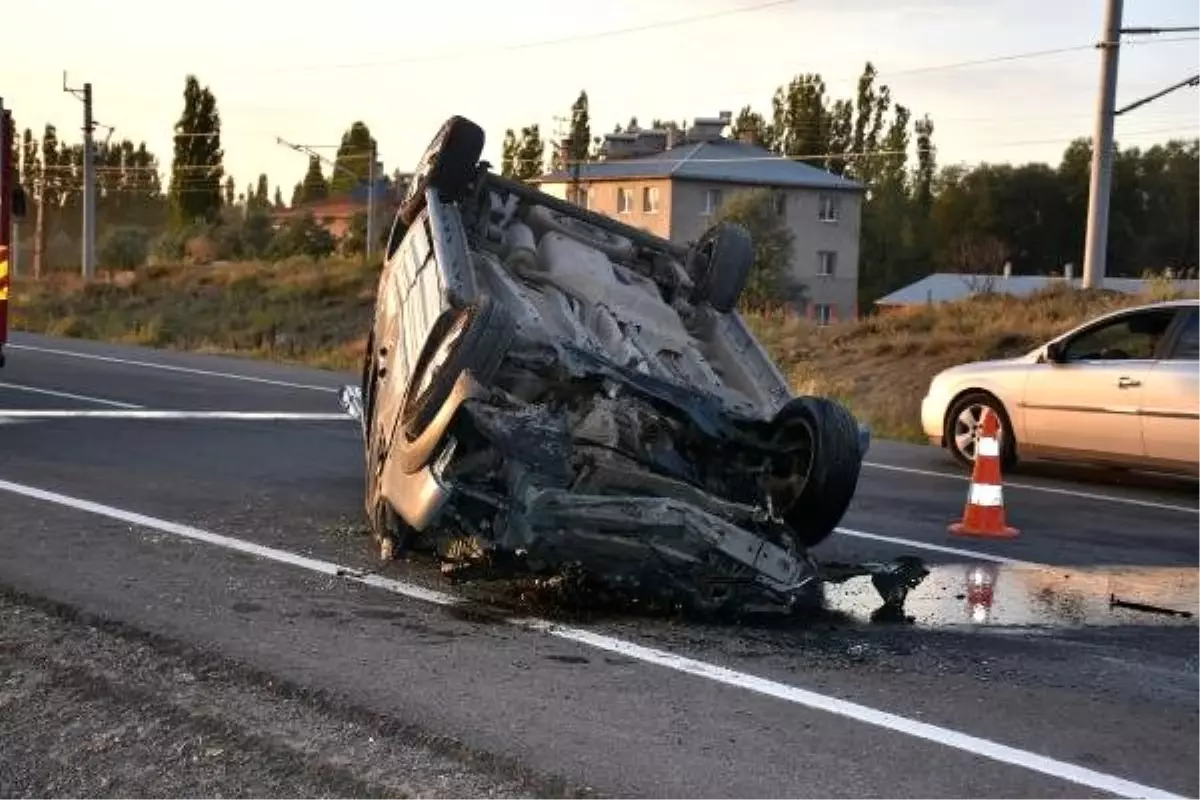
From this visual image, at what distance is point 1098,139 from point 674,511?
18.1 meters

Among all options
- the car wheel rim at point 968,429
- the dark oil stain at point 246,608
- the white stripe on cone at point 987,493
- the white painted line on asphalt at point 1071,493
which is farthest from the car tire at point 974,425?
the dark oil stain at point 246,608

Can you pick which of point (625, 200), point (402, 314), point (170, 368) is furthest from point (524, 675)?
point (625, 200)

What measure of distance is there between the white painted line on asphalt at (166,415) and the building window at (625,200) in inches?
2199

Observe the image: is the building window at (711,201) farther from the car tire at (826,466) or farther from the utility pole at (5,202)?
the car tire at (826,466)

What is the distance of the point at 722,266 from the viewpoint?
8344 mm

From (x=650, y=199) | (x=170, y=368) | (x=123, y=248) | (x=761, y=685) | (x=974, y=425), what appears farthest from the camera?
(x=123, y=248)

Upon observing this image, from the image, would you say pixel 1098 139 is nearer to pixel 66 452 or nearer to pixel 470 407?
pixel 66 452

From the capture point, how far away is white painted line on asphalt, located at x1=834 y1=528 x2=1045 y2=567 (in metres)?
7.80

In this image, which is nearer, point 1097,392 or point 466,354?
point 466,354

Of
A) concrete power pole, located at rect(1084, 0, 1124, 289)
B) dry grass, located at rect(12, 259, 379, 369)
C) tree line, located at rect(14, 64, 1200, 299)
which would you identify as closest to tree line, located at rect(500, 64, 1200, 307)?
tree line, located at rect(14, 64, 1200, 299)

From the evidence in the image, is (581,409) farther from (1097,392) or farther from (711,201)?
(711,201)

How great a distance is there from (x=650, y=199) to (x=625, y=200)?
2380mm

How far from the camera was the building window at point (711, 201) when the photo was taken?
2628 inches

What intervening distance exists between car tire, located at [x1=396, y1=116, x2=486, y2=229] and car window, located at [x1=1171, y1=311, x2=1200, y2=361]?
581 cm
